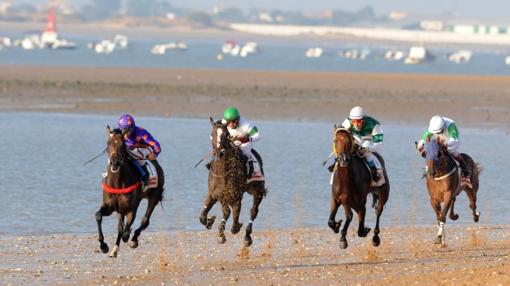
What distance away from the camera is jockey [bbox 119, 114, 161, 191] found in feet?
58.0

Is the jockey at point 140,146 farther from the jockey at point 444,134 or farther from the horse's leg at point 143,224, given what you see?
the jockey at point 444,134

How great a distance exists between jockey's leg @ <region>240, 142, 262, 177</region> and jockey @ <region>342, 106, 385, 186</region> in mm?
1285

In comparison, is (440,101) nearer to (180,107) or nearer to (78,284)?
(180,107)

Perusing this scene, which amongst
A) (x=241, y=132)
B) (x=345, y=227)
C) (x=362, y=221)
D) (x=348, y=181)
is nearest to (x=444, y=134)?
(x=362, y=221)

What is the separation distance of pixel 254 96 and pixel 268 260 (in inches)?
1335

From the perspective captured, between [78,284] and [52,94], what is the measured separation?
34820 millimetres

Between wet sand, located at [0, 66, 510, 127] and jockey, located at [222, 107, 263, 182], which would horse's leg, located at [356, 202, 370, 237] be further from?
wet sand, located at [0, 66, 510, 127]

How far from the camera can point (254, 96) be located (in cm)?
5088


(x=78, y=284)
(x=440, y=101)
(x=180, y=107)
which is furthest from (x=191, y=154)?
(x=440, y=101)

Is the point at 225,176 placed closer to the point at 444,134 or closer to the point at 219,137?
the point at 219,137

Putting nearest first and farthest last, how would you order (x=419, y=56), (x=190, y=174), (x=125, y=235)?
1. (x=125, y=235)
2. (x=190, y=174)
3. (x=419, y=56)

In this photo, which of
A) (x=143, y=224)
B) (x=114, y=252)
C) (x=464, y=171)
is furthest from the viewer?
(x=464, y=171)

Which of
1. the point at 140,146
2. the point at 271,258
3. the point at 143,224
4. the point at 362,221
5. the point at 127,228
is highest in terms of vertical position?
the point at 140,146

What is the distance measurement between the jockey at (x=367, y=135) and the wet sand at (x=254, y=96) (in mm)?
23464
